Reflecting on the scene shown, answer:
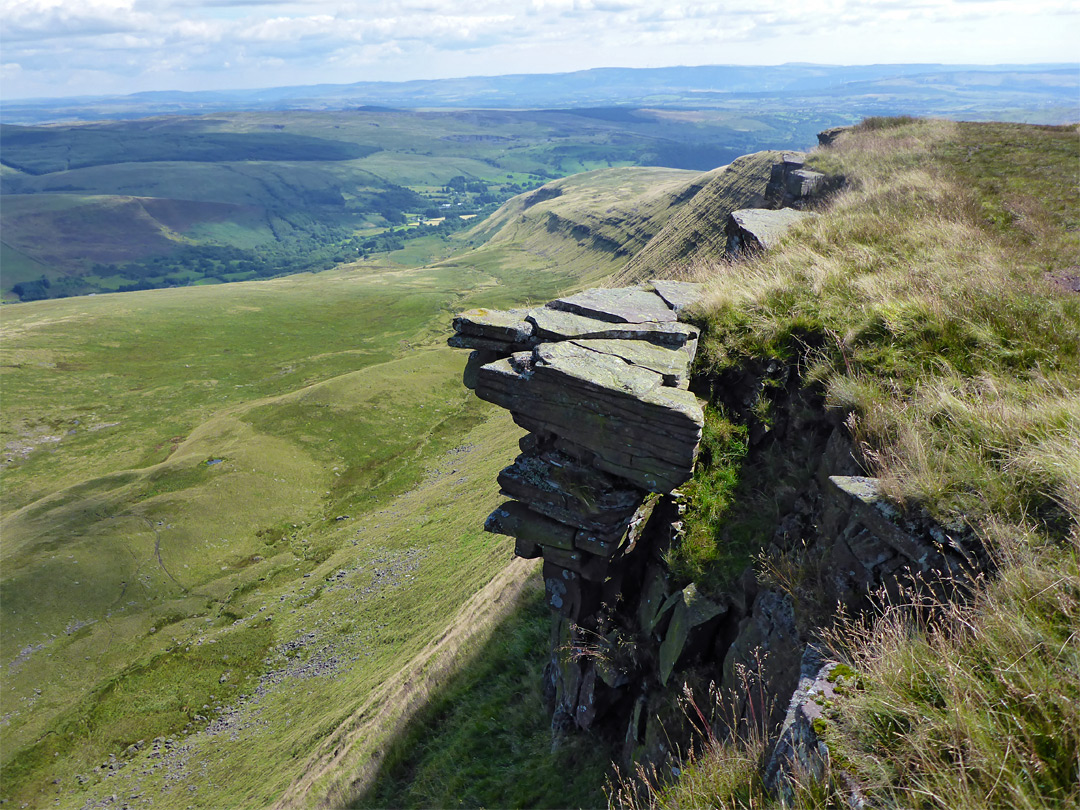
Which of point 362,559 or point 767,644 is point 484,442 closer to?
point 362,559

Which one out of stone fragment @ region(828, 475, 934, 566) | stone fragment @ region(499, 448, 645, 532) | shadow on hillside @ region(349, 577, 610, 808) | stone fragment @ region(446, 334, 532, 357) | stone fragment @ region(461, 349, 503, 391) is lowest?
shadow on hillside @ region(349, 577, 610, 808)

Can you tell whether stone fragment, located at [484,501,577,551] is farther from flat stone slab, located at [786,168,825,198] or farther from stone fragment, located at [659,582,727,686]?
flat stone slab, located at [786,168,825,198]

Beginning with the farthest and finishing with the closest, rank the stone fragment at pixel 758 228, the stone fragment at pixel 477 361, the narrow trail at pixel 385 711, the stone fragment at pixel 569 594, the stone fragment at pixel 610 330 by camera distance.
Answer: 1. the stone fragment at pixel 758 228
2. the narrow trail at pixel 385 711
3. the stone fragment at pixel 477 361
4. the stone fragment at pixel 569 594
5. the stone fragment at pixel 610 330

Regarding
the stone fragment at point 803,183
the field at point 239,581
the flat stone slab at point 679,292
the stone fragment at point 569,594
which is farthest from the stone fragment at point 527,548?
the stone fragment at point 803,183

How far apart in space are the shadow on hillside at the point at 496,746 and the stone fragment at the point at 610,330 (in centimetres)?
1181

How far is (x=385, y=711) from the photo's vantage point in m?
26.6

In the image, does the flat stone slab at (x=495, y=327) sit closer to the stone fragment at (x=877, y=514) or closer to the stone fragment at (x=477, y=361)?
the stone fragment at (x=477, y=361)

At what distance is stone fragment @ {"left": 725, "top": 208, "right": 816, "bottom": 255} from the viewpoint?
23541mm

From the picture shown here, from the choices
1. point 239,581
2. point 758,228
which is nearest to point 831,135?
point 758,228

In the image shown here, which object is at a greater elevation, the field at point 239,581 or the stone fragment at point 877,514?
the stone fragment at point 877,514

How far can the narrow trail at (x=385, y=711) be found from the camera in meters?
23.3

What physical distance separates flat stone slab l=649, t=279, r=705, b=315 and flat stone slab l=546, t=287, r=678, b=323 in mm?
197

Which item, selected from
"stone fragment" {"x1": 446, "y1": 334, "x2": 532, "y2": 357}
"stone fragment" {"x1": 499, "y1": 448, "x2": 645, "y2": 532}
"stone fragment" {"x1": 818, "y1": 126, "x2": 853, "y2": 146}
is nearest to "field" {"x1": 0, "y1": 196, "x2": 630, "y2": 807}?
"stone fragment" {"x1": 499, "y1": 448, "x2": 645, "y2": 532}

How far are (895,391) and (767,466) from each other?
3.47 m
